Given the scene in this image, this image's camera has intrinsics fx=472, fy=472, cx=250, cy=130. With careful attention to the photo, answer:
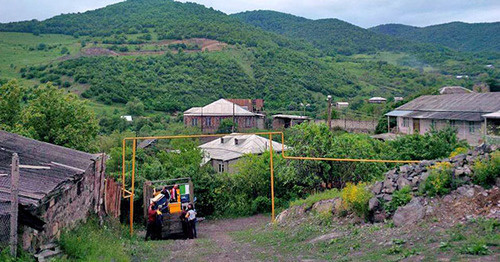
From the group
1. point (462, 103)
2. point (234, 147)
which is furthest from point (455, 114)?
point (234, 147)

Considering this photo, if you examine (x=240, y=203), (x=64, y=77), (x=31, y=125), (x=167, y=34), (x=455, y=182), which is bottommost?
(x=240, y=203)

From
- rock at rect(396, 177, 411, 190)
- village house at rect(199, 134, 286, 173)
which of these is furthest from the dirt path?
village house at rect(199, 134, 286, 173)

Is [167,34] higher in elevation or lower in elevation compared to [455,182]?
higher

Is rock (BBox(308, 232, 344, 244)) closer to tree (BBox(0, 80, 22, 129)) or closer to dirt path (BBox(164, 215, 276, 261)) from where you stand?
dirt path (BBox(164, 215, 276, 261))

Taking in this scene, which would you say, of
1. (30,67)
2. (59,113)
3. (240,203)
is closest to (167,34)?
(30,67)

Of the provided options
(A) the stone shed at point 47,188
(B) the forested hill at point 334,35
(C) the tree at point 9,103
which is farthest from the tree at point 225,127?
(B) the forested hill at point 334,35

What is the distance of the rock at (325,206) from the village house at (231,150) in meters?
18.5

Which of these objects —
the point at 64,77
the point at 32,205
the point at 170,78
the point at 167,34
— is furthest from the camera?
the point at 167,34

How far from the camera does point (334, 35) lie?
150125mm

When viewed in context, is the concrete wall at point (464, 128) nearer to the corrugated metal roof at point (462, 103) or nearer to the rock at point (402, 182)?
the corrugated metal roof at point (462, 103)

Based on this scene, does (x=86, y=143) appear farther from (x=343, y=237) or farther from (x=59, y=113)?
(x=343, y=237)

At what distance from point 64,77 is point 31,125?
48.2 meters

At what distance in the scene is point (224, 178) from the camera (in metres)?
24.5

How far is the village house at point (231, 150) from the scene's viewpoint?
114 feet
